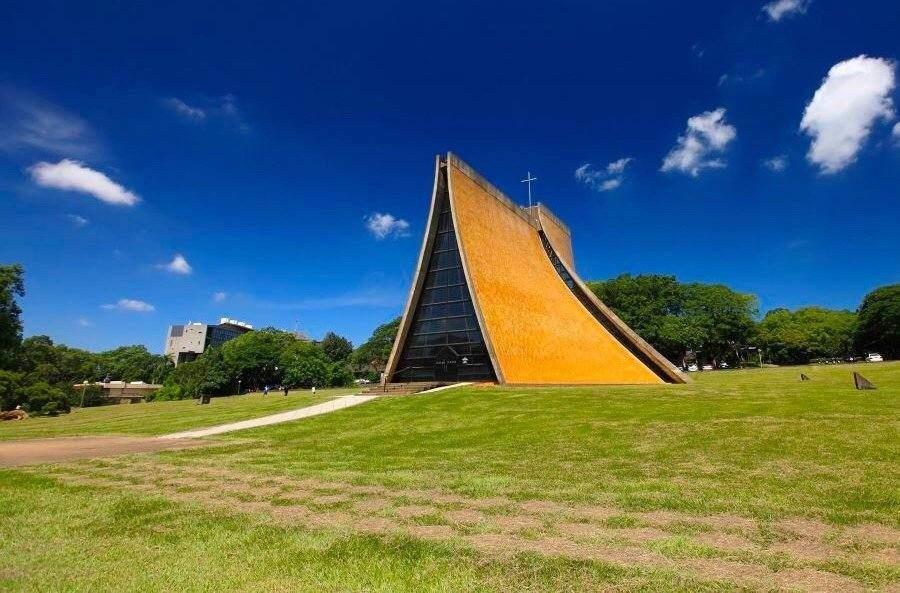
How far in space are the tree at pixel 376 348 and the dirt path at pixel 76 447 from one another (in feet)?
196

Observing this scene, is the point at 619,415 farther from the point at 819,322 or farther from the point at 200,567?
the point at 819,322

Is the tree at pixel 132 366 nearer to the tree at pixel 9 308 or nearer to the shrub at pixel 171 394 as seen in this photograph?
the shrub at pixel 171 394

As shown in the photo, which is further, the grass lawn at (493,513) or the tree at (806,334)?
the tree at (806,334)

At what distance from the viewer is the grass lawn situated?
404 centimetres

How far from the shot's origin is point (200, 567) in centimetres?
436

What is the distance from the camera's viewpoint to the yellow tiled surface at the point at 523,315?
965 inches

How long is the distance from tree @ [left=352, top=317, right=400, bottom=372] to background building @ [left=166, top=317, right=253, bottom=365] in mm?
55096

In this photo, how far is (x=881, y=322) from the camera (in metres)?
58.8

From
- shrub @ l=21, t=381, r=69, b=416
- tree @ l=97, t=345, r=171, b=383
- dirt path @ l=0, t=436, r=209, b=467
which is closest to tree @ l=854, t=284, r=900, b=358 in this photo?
dirt path @ l=0, t=436, r=209, b=467

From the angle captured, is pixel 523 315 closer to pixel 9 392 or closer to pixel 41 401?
pixel 41 401

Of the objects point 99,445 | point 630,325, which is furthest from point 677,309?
point 99,445

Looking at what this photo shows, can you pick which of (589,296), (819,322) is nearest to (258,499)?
(589,296)

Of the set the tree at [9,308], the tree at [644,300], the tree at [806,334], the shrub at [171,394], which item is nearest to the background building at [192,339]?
the shrub at [171,394]

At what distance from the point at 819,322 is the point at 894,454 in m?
86.7
